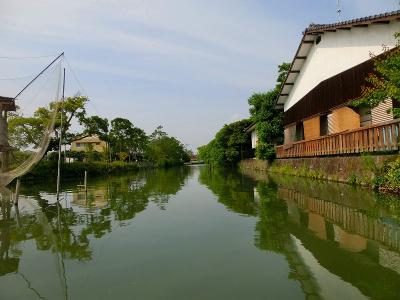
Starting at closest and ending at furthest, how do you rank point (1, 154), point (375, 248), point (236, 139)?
point (375, 248) < point (1, 154) < point (236, 139)

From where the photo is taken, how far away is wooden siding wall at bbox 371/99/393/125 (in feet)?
49.7

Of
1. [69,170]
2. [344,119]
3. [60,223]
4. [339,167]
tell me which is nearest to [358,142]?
[339,167]

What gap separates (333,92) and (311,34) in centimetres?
399

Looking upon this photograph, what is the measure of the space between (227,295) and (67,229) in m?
6.55

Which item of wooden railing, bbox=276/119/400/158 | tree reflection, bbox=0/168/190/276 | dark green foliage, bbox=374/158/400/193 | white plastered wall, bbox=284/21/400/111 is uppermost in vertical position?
white plastered wall, bbox=284/21/400/111

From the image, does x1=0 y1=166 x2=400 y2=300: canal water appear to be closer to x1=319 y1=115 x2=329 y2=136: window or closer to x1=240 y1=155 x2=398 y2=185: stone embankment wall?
x1=240 y1=155 x2=398 y2=185: stone embankment wall

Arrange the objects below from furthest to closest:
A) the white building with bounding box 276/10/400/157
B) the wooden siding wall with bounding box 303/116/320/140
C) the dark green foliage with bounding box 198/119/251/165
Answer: the dark green foliage with bounding box 198/119/251/165
the wooden siding wall with bounding box 303/116/320/140
the white building with bounding box 276/10/400/157

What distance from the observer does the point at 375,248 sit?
6.64m

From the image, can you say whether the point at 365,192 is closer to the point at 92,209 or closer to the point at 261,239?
the point at 261,239

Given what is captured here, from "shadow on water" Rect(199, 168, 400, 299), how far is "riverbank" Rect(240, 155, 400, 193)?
26.3 inches

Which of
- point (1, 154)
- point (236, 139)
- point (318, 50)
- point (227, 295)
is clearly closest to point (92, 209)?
point (1, 154)

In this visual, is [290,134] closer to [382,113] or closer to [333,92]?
[333,92]

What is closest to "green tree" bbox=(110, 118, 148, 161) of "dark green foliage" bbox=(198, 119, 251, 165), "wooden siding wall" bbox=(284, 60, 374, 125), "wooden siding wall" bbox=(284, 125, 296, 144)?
"dark green foliage" bbox=(198, 119, 251, 165)

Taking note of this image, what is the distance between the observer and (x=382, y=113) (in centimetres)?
1564
